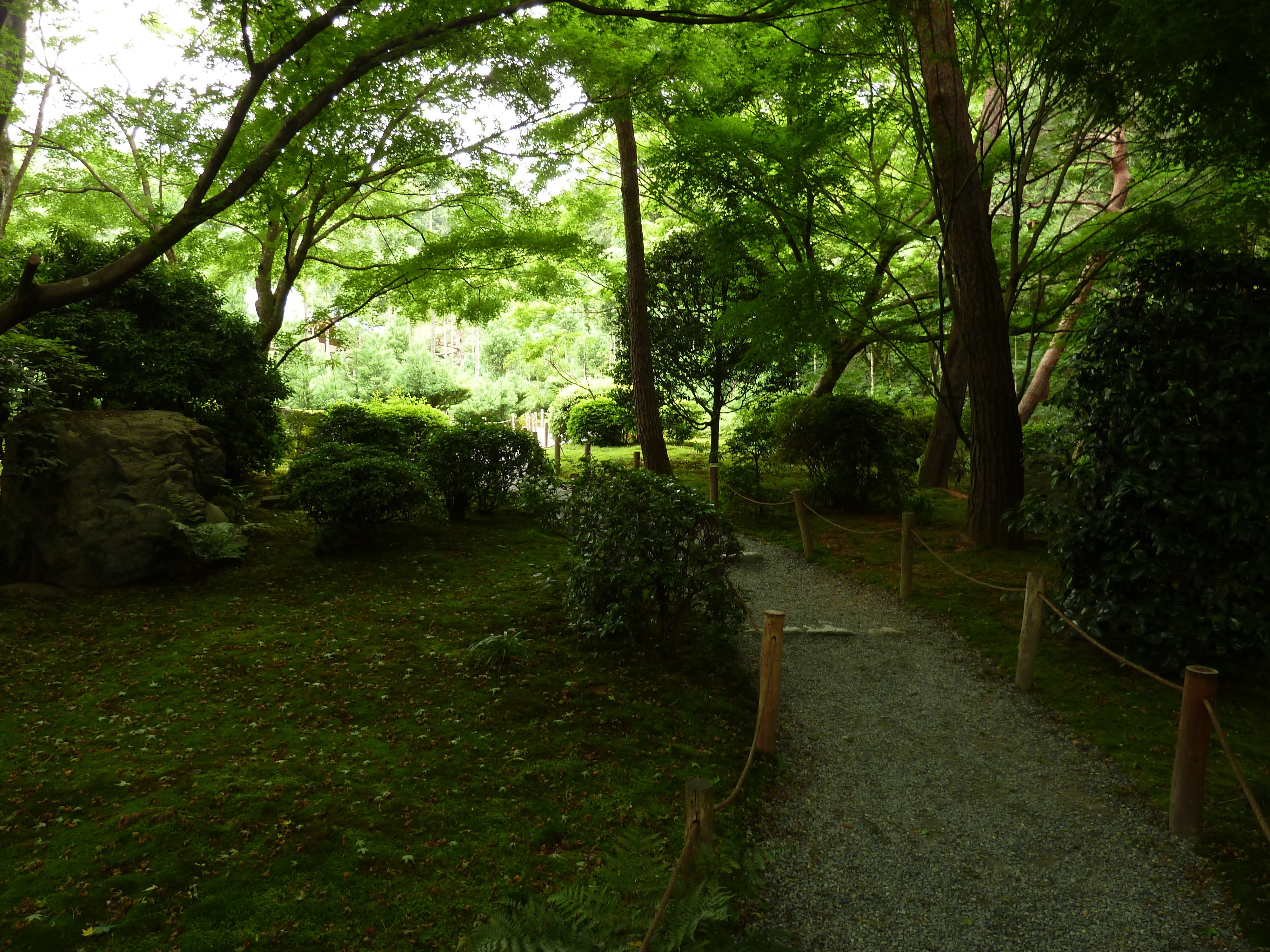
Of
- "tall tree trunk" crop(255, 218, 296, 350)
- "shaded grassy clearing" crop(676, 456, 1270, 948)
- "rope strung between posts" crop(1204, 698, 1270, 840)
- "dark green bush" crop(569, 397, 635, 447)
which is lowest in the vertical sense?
"shaded grassy clearing" crop(676, 456, 1270, 948)

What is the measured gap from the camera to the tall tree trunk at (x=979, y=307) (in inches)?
332

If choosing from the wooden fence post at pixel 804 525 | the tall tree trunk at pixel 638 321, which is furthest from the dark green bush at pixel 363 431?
the wooden fence post at pixel 804 525

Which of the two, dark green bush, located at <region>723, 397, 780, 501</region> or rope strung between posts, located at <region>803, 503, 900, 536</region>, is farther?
dark green bush, located at <region>723, 397, 780, 501</region>

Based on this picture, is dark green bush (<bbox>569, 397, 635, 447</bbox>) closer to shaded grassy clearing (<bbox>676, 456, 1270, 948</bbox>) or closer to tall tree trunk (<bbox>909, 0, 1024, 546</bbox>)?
shaded grassy clearing (<bbox>676, 456, 1270, 948</bbox>)

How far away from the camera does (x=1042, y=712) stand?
17.6ft

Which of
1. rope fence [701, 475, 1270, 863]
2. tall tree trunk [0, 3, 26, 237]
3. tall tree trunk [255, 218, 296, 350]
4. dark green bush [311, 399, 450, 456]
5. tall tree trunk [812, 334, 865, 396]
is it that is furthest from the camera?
tall tree trunk [255, 218, 296, 350]

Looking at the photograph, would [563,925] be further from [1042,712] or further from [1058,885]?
[1042,712]

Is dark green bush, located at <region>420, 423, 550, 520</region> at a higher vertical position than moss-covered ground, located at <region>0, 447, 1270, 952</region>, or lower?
higher

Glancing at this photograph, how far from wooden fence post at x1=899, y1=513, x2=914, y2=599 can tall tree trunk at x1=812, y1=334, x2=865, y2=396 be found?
10.3ft

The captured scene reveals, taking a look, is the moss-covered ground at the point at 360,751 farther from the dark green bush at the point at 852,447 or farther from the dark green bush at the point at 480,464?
the dark green bush at the point at 852,447

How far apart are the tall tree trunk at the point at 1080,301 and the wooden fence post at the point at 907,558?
2.64 m

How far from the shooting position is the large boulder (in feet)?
21.9

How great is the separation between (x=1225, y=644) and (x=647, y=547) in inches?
168

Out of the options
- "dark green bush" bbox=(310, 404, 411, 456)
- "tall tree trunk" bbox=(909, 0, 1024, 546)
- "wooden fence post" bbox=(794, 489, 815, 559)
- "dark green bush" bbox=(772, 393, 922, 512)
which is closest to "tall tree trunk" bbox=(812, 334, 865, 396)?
"dark green bush" bbox=(772, 393, 922, 512)
